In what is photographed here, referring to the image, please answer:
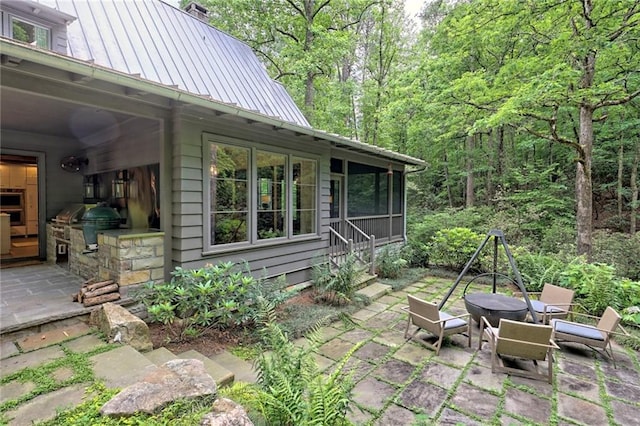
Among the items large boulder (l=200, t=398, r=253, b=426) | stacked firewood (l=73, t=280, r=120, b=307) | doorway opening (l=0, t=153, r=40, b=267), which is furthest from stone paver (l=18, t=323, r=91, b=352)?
doorway opening (l=0, t=153, r=40, b=267)

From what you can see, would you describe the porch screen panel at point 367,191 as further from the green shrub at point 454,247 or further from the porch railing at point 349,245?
the green shrub at point 454,247

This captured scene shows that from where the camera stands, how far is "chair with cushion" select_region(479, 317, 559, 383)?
3.17 metres

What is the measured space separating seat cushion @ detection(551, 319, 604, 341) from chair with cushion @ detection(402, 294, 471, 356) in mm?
1121

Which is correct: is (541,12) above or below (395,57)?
below

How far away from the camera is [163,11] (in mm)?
6211

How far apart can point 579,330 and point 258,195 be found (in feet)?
16.0

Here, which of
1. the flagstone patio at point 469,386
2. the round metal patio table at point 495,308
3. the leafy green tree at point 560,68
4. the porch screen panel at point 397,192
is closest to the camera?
the flagstone patio at point 469,386

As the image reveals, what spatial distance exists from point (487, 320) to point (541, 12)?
264 inches

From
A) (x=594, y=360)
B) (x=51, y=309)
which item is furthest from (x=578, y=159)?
(x=51, y=309)

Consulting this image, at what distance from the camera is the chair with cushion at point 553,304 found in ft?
14.4

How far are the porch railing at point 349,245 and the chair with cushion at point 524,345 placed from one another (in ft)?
11.0

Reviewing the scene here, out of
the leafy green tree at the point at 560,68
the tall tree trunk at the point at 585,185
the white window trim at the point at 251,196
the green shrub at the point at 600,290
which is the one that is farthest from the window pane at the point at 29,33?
the tall tree trunk at the point at 585,185

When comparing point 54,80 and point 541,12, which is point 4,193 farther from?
point 541,12

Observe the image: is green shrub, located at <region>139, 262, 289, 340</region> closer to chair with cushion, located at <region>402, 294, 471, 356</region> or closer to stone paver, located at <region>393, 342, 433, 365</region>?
stone paver, located at <region>393, 342, 433, 365</region>
